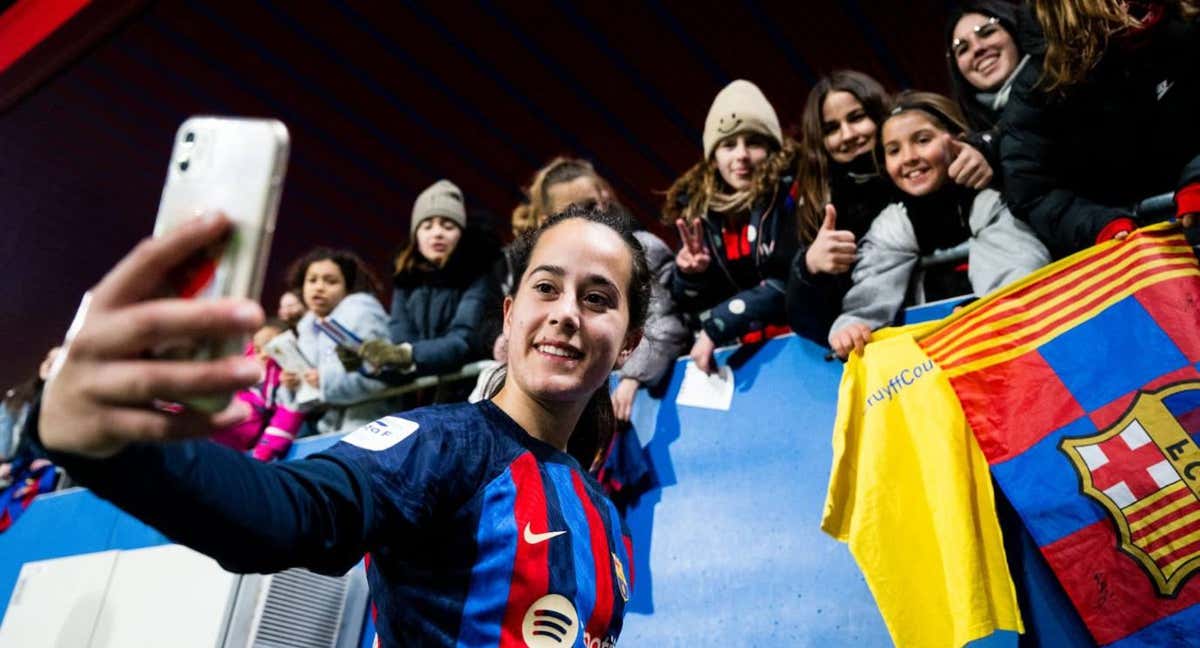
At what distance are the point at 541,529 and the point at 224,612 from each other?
6.18 feet

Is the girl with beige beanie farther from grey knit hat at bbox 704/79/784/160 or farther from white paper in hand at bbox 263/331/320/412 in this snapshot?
white paper in hand at bbox 263/331/320/412

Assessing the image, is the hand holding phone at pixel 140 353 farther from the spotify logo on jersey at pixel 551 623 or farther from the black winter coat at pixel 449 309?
the black winter coat at pixel 449 309

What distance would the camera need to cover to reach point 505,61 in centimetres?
529

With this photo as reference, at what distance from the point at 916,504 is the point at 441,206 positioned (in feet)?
8.25

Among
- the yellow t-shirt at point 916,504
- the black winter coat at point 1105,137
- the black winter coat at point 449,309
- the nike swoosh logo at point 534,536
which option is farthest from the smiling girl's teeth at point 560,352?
the black winter coat at point 449,309

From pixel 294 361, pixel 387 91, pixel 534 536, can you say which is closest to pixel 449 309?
pixel 294 361

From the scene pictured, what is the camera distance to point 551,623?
3.43ft

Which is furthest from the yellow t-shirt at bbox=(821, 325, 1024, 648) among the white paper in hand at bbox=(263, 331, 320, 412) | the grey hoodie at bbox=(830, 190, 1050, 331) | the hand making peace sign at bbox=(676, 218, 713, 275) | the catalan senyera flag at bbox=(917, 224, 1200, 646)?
the white paper in hand at bbox=(263, 331, 320, 412)

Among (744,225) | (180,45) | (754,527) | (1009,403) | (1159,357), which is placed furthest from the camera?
(180,45)

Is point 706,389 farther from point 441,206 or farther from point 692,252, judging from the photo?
point 441,206

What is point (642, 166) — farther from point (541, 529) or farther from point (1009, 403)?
point (541, 529)

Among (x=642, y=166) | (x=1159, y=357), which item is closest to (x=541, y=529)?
(x=1159, y=357)

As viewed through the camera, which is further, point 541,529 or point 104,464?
point 541,529

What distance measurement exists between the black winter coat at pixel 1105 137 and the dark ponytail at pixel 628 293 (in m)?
1.06
